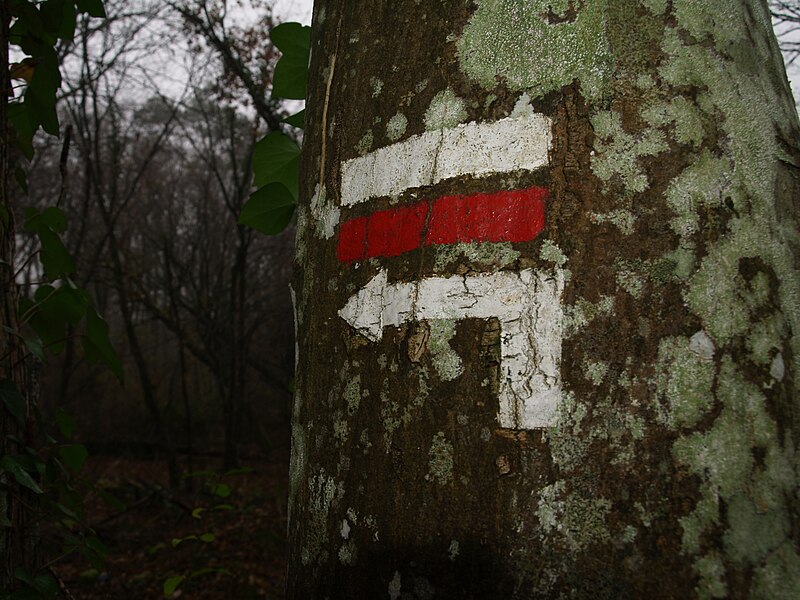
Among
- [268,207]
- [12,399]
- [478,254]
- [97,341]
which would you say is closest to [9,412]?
[12,399]

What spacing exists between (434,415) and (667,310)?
0.84 ft

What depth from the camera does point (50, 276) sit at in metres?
1.51

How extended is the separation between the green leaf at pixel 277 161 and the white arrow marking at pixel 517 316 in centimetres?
72

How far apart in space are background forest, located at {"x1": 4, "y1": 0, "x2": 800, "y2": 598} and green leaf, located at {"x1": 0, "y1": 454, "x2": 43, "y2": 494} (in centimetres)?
204

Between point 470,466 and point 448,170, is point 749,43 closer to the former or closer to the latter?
point 448,170

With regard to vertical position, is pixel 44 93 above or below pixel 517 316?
above

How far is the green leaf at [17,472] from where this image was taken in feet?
4.14

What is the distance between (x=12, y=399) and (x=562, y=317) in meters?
1.21

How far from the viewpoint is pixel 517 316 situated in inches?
25.2

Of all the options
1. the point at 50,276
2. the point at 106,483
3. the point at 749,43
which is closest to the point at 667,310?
the point at 749,43

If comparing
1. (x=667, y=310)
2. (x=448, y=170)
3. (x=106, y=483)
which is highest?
(x=448, y=170)

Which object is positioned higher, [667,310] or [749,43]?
[749,43]

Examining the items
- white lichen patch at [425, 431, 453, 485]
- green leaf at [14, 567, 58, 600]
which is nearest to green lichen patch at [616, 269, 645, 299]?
white lichen patch at [425, 431, 453, 485]

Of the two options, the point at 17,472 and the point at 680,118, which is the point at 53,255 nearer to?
the point at 17,472
